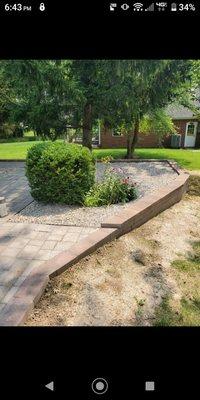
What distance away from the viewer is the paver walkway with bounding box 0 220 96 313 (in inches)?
175

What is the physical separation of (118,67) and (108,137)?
1692 cm

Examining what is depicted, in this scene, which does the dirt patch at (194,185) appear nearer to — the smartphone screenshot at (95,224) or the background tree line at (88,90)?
the smartphone screenshot at (95,224)

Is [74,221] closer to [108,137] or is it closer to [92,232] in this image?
[92,232]

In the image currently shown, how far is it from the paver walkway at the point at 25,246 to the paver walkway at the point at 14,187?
52.1 inches

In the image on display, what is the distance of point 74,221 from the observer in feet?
21.4

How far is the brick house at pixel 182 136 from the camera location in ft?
88.7

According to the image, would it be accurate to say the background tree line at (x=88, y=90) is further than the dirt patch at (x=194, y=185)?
Yes

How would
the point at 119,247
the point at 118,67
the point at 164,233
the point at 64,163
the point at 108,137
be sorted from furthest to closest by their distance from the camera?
the point at 108,137, the point at 118,67, the point at 64,163, the point at 164,233, the point at 119,247

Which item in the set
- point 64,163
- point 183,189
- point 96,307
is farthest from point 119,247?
point 183,189

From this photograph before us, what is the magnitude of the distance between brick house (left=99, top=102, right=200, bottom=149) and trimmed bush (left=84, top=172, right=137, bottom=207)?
19392 millimetres
